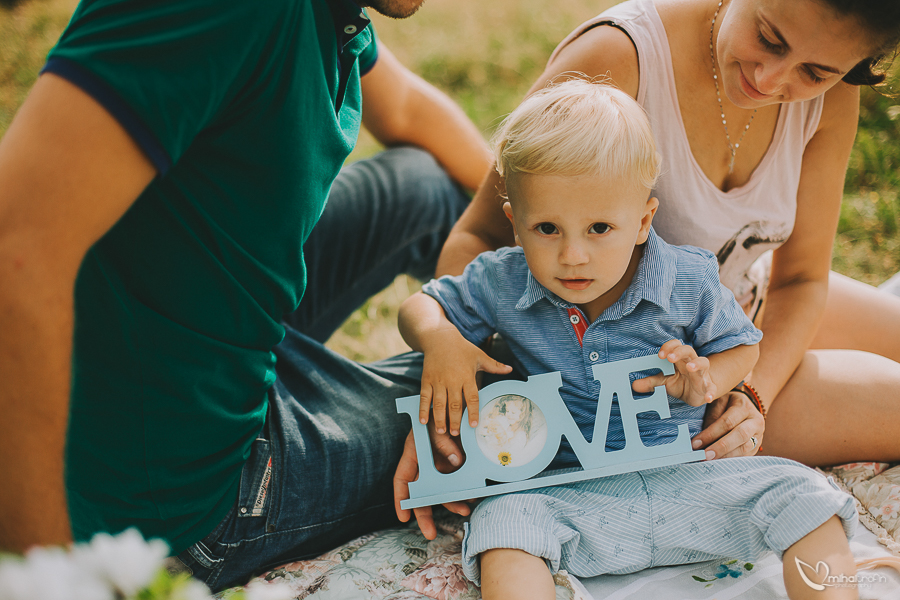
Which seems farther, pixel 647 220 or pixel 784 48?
pixel 647 220

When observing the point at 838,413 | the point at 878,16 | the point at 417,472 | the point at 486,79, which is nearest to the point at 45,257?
the point at 417,472

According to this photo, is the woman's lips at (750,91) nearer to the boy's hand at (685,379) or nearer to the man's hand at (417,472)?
the boy's hand at (685,379)

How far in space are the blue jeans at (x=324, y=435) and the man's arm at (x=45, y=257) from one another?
0.52 meters

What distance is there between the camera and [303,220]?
3.97ft

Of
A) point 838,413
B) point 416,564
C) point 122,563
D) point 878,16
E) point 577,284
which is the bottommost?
point 416,564

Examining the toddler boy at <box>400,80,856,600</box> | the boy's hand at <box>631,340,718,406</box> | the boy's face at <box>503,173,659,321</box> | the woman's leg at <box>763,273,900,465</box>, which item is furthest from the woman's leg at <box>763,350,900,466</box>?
the boy's face at <box>503,173,659,321</box>

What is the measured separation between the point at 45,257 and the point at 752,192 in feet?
4.98

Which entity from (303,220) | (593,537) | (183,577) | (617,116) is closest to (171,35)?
(303,220)

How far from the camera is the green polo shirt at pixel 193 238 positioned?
88 centimetres

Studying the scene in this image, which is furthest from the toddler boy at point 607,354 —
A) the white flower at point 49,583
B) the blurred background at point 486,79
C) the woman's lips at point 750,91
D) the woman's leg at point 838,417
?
the blurred background at point 486,79

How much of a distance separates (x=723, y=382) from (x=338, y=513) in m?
0.90

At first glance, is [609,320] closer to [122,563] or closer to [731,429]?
[731,429]

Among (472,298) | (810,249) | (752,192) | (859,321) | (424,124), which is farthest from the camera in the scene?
(424,124)

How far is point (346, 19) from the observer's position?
1.19 metres
